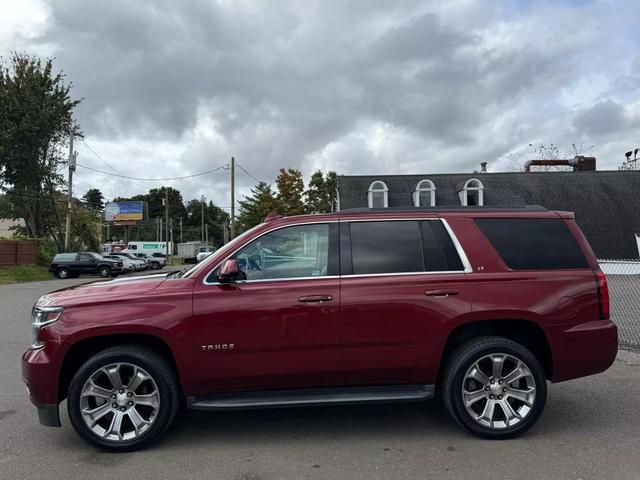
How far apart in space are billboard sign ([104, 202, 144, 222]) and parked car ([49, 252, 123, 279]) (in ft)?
123

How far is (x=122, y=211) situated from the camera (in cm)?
6519

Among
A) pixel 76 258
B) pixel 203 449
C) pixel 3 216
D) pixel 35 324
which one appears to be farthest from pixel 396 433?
pixel 3 216

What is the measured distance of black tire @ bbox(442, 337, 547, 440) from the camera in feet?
13.4

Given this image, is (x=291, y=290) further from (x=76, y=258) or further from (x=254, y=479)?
(x=76, y=258)

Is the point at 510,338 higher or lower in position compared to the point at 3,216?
lower

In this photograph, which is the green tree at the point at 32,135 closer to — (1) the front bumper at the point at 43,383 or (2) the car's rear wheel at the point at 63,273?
(2) the car's rear wheel at the point at 63,273

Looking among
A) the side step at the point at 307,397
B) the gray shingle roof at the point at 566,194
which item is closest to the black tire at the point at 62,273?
the gray shingle roof at the point at 566,194

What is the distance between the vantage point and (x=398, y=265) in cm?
420

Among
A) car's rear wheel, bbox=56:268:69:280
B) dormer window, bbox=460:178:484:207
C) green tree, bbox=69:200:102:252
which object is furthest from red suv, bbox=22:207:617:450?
green tree, bbox=69:200:102:252

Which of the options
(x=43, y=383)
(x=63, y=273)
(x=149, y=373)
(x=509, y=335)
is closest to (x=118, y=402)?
(x=149, y=373)

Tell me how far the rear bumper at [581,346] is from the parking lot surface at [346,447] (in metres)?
0.59

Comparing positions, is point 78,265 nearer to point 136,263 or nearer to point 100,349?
point 136,263

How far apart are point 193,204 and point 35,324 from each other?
126m

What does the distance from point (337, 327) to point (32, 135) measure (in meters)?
31.8
